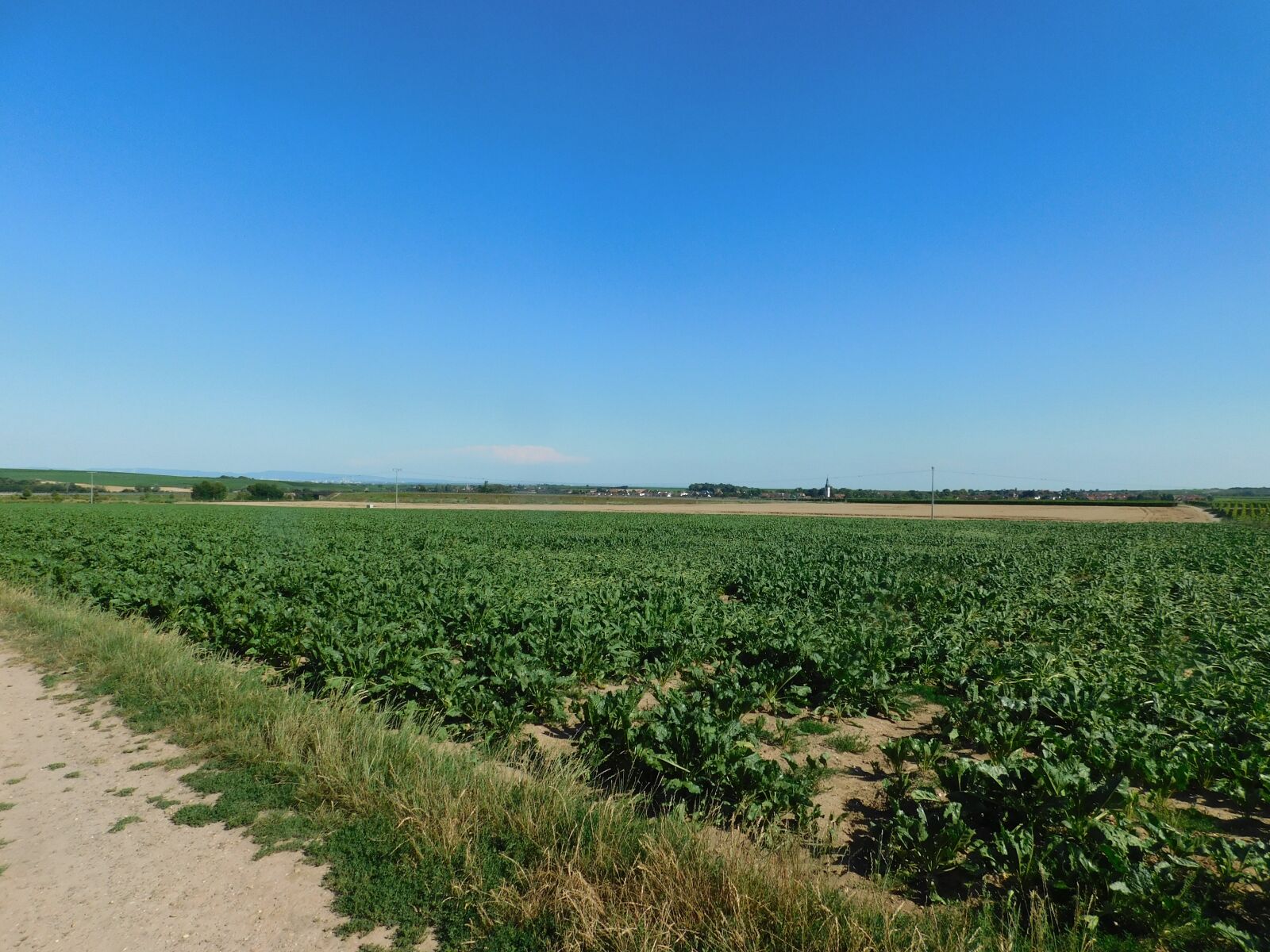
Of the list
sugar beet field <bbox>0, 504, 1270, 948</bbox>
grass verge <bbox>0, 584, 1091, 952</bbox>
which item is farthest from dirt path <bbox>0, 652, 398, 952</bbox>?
sugar beet field <bbox>0, 504, 1270, 948</bbox>

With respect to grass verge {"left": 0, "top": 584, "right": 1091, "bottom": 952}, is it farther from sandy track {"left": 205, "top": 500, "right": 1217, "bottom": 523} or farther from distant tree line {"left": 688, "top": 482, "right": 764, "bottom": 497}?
distant tree line {"left": 688, "top": 482, "right": 764, "bottom": 497}

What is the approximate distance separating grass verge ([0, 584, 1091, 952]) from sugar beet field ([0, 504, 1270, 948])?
0.51 metres

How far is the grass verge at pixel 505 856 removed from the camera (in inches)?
129

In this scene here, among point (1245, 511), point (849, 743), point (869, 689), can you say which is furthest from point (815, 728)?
point (1245, 511)

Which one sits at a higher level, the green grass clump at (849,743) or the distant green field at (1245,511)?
the distant green field at (1245,511)

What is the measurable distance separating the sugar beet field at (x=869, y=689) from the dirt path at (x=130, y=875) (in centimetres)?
245

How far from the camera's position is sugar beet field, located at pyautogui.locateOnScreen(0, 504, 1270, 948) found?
4.11 meters

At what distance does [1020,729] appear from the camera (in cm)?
592

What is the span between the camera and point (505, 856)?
399 cm

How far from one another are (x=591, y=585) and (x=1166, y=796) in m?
11.8

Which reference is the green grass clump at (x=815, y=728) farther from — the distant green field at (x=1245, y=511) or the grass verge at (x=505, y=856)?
the distant green field at (x=1245, y=511)

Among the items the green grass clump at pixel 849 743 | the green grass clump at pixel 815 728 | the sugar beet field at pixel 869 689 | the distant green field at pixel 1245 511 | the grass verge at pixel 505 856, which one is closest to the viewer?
the grass verge at pixel 505 856

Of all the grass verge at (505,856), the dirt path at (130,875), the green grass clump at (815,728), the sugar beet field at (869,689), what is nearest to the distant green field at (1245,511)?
the sugar beet field at (869,689)

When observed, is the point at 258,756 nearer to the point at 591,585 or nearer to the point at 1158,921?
the point at 1158,921
